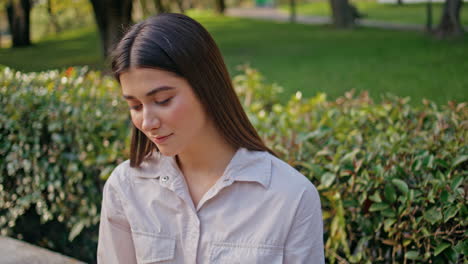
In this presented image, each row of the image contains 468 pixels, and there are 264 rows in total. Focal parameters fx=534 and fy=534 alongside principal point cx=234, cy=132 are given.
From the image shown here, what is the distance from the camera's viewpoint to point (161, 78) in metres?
1.62

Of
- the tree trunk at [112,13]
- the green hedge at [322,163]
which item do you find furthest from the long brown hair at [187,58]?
the tree trunk at [112,13]

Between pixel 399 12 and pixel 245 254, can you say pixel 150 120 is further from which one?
pixel 399 12

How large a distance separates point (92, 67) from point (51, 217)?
9411 millimetres

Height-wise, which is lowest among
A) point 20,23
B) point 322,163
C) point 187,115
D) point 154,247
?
point 20,23

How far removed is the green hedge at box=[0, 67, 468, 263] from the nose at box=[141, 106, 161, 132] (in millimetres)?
1043

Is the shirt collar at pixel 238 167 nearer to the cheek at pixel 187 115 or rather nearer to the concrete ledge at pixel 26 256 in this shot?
the cheek at pixel 187 115

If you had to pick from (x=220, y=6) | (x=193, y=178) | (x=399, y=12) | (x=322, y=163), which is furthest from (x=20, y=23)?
(x=193, y=178)

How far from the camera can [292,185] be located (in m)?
1.71

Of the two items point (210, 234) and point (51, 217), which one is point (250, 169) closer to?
point (210, 234)

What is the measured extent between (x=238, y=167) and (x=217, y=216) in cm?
18

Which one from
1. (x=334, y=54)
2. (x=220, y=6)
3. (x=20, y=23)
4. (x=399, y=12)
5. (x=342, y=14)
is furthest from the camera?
(x=220, y=6)

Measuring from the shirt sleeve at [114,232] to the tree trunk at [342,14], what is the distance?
15.9 m

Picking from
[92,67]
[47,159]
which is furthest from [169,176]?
[92,67]

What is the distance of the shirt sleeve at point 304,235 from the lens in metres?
1.69
